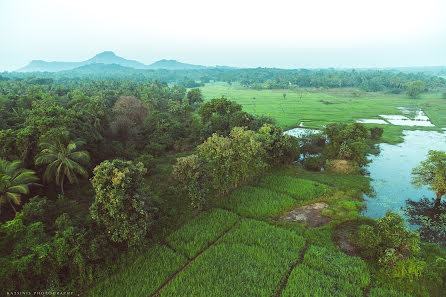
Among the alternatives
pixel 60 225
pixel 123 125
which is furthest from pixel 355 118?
pixel 60 225

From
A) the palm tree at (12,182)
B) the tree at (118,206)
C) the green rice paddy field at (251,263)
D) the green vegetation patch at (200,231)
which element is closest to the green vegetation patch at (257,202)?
the green rice paddy field at (251,263)

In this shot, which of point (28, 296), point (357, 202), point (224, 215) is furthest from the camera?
point (357, 202)

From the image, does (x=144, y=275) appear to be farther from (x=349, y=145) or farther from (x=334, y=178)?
(x=349, y=145)

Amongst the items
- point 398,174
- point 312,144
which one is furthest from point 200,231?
point 398,174

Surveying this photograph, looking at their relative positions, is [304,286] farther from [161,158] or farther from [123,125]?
[123,125]

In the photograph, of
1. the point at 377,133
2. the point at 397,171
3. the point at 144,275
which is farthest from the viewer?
the point at 377,133

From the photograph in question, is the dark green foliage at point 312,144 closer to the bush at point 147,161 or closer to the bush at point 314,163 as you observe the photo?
the bush at point 314,163

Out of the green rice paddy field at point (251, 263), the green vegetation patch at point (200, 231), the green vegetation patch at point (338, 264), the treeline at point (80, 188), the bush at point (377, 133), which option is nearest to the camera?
the treeline at point (80, 188)
